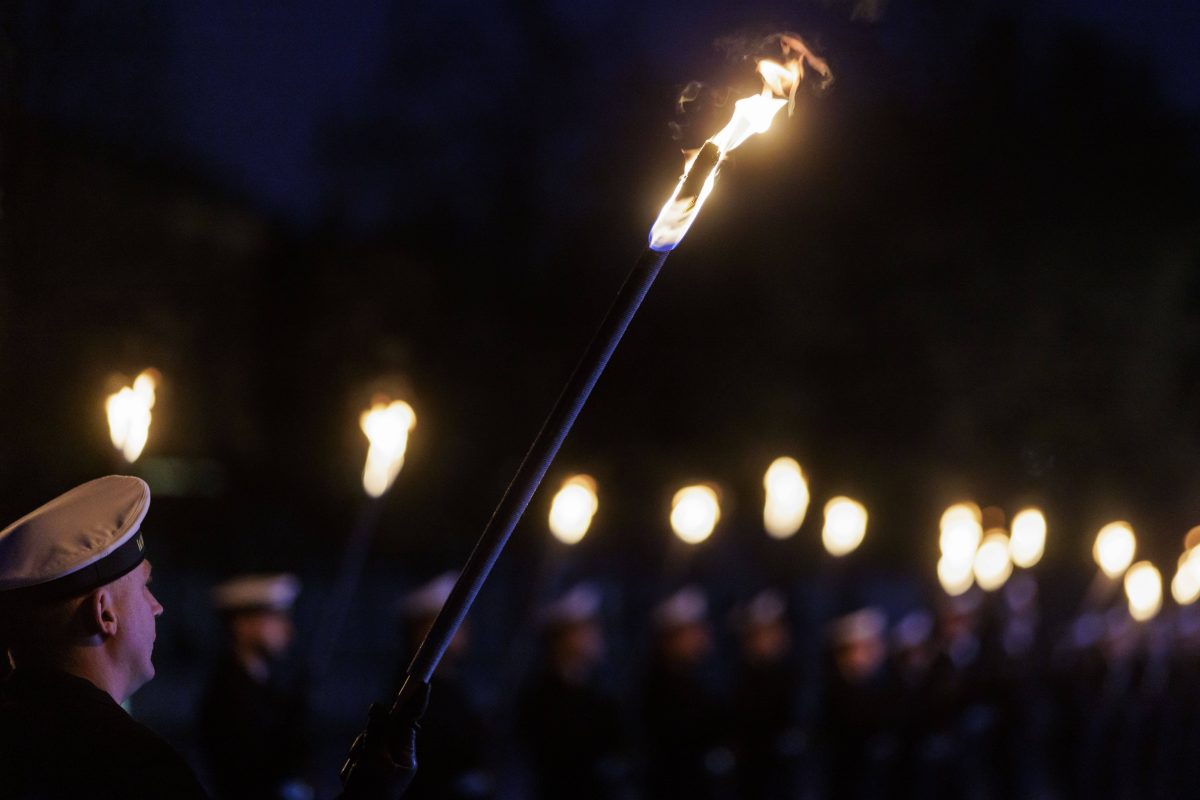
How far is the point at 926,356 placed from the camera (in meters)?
18.4

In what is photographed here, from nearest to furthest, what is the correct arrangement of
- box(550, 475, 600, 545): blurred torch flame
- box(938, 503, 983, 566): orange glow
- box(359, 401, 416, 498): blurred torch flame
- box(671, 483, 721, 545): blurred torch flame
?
1. box(359, 401, 416, 498): blurred torch flame
2. box(550, 475, 600, 545): blurred torch flame
3. box(671, 483, 721, 545): blurred torch flame
4. box(938, 503, 983, 566): orange glow

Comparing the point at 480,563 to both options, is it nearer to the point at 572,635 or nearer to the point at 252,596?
the point at 252,596

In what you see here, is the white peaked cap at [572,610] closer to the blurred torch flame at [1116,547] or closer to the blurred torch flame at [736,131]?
the blurred torch flame at [736,131]

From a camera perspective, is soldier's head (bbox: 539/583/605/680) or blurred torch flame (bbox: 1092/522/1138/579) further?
blurred torch flame (bbox: 1092/522/1138/579)

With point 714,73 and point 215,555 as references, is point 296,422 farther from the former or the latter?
point 714,73

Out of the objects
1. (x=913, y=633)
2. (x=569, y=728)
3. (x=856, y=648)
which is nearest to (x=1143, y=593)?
(x=913, y=633)

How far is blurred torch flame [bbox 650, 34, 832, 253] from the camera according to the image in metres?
2.59

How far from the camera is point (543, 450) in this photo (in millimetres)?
2541

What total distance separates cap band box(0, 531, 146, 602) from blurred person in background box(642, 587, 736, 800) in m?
7.46

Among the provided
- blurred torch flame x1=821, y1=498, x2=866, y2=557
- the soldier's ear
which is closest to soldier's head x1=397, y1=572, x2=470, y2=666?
blurred torch flame x1=821, y1=498, x2=866, y2=557

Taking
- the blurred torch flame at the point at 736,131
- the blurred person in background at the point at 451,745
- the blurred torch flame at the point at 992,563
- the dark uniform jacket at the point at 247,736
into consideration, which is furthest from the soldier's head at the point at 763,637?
the blurred torch flame at the point at 736,131

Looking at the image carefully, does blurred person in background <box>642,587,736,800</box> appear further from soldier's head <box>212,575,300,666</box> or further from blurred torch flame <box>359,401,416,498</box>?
soldier's head <box>212,575,300,666</box>

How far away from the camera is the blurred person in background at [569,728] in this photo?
8.55 metres

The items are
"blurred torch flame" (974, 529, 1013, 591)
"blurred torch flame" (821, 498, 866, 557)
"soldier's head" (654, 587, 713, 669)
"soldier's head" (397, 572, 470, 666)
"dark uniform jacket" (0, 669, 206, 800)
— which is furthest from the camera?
"blurred torch flame" (974, 529, 1013, 591)
